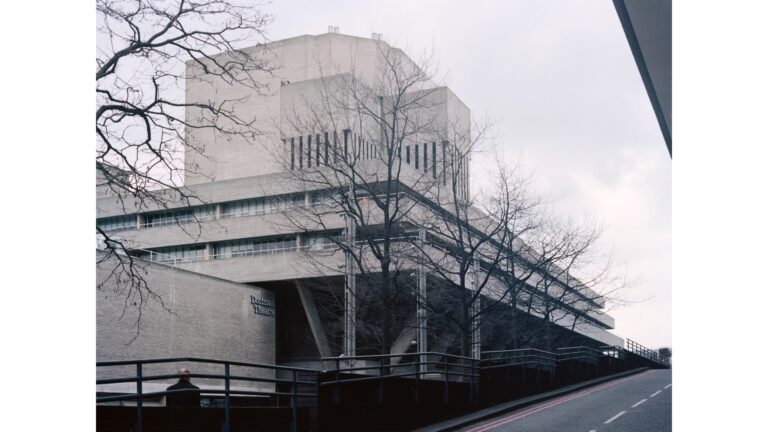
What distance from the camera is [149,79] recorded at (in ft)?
41.5

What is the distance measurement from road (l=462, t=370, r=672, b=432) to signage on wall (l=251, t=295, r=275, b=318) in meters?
29.0

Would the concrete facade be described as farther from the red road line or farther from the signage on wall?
the red road line

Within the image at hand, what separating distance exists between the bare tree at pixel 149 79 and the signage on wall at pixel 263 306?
125 feet

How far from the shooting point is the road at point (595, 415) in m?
15.6

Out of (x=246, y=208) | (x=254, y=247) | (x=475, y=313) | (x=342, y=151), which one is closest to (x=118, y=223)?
(x=246, y=208)

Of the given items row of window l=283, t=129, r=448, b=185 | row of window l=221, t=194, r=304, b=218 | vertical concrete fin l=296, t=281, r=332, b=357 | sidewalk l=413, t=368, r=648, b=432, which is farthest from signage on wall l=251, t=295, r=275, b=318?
sidewalk l=413, t=368, r=648, b=432

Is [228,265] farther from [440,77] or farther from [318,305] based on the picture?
[440,77]

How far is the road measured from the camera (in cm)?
1563

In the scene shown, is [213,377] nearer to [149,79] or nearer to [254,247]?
[149,79]

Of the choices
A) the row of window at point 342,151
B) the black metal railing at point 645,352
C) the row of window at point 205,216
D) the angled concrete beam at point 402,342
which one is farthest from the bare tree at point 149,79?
the black metal railing at point 645,352

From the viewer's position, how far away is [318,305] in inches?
2079
